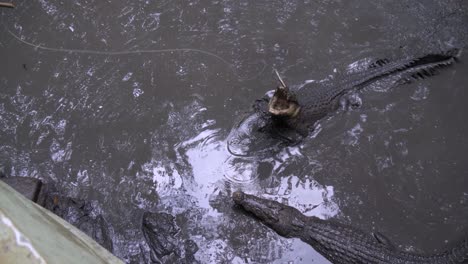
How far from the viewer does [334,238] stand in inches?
138

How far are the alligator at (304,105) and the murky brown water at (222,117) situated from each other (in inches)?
5.0

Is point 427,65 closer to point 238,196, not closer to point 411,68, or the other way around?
point 411,68

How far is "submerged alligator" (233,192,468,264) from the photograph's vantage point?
11.0 ft

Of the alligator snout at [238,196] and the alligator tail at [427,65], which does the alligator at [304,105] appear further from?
the alligator snout at [238,196]

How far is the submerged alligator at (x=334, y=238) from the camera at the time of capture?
11.0 feet

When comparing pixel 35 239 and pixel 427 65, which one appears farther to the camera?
pixel 427 65

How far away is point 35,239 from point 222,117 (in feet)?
8.52

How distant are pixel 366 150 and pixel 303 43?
168cm

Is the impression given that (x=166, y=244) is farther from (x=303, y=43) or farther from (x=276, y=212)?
(x=303, y=43)

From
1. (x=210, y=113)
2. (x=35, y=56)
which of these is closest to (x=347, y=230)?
(x=210, y=113)

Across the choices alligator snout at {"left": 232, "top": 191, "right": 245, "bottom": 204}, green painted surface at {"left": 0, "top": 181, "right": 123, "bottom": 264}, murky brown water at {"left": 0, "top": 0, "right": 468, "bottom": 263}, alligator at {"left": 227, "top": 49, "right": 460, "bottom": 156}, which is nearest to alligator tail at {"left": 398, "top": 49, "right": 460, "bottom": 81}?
alligator at {"left": 227, "top": 49, "right": 460, "bottom": 156}

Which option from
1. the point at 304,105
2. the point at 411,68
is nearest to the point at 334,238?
the point at 304,105

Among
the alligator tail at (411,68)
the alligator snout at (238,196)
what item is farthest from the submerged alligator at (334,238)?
the alligator tail at (411,68)

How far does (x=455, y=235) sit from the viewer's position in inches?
143
